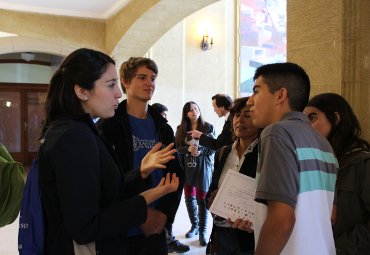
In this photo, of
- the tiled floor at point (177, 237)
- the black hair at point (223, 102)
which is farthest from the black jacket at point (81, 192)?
the black hair at point (223, 102)

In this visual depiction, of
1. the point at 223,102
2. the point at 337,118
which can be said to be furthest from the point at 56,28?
the point at 337,118

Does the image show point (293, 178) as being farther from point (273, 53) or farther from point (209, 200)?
point (273, 53)

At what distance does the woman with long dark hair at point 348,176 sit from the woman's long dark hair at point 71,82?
1.07 metres

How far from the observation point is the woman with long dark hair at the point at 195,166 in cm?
418

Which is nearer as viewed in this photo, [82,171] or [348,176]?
[82,171]

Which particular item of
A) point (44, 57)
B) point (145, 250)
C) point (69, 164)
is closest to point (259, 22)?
point (44, 57)

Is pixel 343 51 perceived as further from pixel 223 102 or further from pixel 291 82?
pixel 223 102

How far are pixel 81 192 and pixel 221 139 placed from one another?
268 cm

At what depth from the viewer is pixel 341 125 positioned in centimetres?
171

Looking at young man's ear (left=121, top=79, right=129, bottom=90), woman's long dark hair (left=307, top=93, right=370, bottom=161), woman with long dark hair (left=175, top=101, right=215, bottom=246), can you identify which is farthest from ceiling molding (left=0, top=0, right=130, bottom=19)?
woman's long dark hair (left=307, top=93, right=370, bottom=161)

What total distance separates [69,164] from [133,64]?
1.20 metres

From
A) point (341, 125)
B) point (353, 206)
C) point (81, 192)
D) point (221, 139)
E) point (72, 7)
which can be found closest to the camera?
point (81, 192)

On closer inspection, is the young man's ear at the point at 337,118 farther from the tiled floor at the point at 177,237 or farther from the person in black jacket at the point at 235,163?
the tiled floor at the point at 177,237

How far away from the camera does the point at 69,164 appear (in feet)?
3.76
